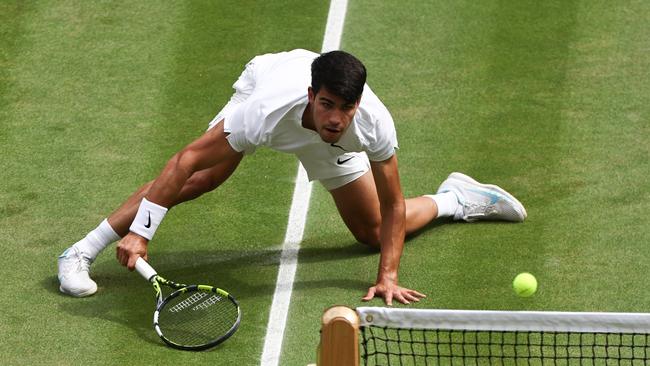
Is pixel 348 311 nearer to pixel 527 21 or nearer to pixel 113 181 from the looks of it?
pixel 113 181

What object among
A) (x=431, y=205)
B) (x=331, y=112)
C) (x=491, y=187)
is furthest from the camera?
(x=491, y=187)

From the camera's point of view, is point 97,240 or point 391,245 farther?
point 97,240

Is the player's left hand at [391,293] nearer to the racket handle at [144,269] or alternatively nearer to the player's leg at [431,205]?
the player's leg at [431,205]

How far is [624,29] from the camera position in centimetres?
1290

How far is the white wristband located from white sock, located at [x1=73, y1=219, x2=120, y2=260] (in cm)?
60

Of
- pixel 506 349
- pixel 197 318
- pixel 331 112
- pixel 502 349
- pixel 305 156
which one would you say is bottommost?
pixel 197 318

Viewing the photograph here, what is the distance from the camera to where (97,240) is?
9.60 m

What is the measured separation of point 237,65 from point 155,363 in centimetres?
438

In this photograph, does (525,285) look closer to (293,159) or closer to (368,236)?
(368,236)

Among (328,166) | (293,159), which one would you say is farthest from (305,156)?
(293,159)

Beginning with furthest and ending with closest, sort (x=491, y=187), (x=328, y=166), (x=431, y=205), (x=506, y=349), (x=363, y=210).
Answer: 1. (x=491, y=187)
2. (x=431, y=205)
3. (x=363, y=210)
4. (x=328, y=166)
5. (x=506, y=349)

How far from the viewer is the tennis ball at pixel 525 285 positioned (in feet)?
30.3

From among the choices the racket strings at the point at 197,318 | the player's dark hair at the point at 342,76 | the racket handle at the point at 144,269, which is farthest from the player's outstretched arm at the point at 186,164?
the player's dark hair at the point at 342,76

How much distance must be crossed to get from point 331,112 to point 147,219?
152 centimetres
